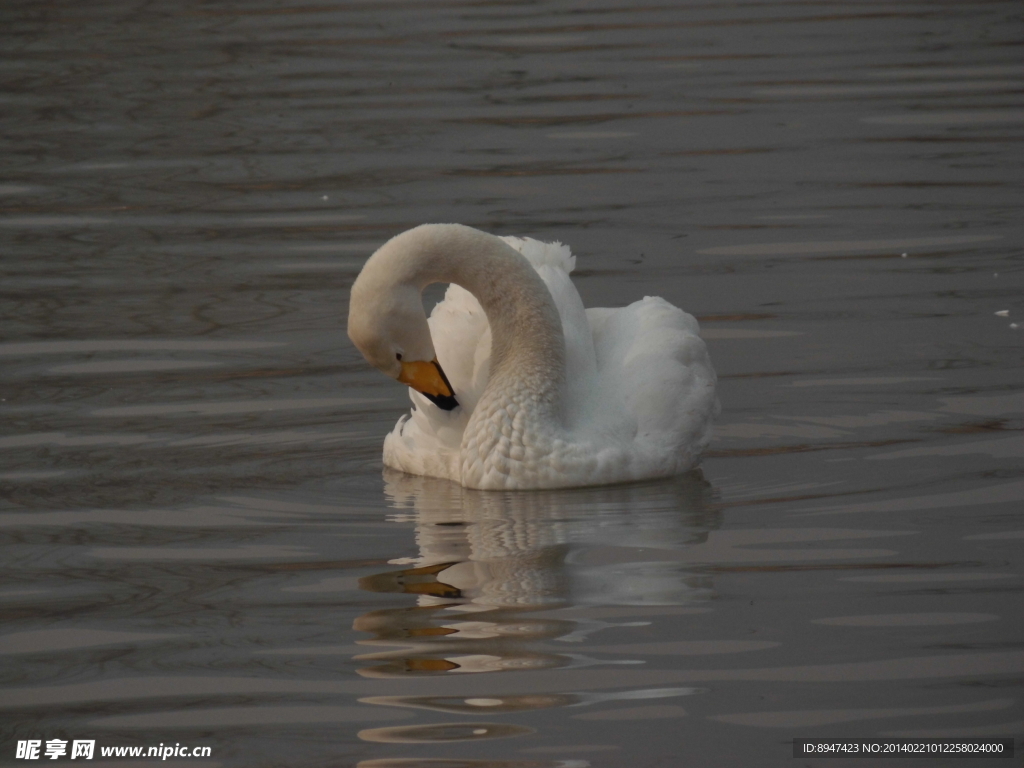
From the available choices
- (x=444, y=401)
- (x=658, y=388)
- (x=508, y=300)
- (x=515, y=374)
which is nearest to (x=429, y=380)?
(x=444, y=401)

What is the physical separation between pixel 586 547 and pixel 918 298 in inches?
158

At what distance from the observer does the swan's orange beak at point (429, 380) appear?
294 inches

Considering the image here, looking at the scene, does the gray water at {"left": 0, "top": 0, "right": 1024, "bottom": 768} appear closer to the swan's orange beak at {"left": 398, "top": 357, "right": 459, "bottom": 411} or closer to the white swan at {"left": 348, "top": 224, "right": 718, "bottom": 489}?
the white swan at {"left": 348, "top": 224, "right": 718, "bottom": 489}

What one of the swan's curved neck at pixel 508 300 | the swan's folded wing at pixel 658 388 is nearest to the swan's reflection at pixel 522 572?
the swan's folded wing at pixel 658 388

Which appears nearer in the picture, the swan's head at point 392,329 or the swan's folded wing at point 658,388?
the swan's head at point 392,329

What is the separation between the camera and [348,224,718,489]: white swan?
7383 millimetres

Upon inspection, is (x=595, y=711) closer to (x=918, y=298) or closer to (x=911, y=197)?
(x=918, y=298)

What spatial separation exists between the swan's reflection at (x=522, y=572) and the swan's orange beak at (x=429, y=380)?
0.37m

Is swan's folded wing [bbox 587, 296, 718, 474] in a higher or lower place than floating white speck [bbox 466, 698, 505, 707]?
higher

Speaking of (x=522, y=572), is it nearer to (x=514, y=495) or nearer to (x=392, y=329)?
(x=514, y=495)

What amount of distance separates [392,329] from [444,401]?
1.75 feet

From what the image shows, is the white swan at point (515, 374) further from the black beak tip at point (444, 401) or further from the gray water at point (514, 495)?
the gray water at point (514, 495)

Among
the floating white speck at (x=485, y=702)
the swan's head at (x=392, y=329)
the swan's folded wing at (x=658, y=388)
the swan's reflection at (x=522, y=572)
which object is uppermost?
the swan's head at (x=392, y=329)

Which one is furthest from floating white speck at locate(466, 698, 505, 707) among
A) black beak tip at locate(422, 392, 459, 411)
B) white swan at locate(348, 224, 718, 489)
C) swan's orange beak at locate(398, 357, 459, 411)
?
black beak tip at locate(422, 392, 459, 411)
